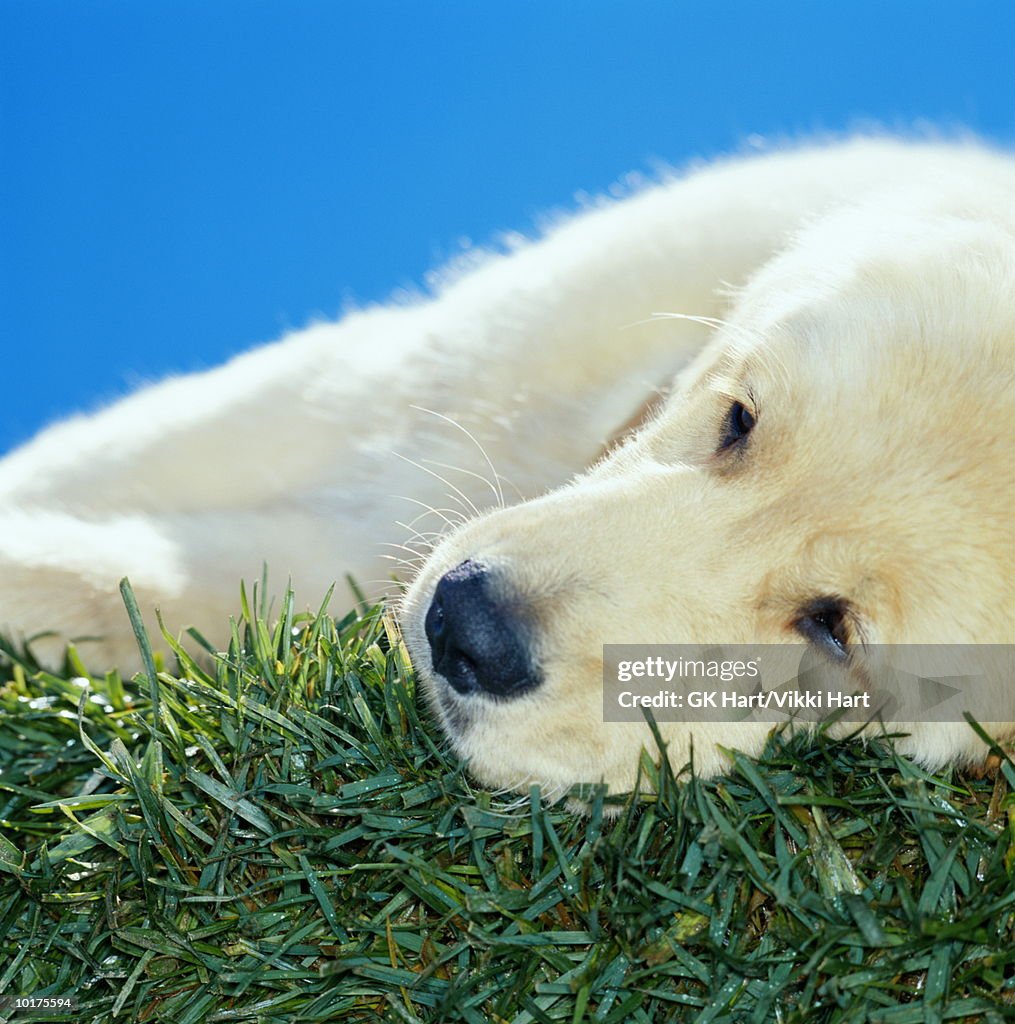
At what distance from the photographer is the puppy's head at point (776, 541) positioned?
1.74 meters

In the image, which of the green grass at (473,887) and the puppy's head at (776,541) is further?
the puppy's head at (776,541)

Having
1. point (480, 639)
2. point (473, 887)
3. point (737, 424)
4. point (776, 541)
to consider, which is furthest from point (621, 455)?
point (473, 887)

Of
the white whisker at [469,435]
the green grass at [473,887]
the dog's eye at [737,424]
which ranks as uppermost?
the white whisker at [469,435]

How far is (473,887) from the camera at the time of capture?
1.75 meters

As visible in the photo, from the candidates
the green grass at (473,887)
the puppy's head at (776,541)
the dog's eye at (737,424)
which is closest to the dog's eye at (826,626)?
the puppy's head at (776,541)

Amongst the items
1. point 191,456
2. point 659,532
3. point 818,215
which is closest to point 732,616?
point 659,532

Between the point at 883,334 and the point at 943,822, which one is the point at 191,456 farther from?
the point at 943,822

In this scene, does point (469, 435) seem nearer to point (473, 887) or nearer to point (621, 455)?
point (621, 455)

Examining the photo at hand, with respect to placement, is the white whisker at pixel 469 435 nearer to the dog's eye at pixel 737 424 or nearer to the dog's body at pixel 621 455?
the dog's body at pixel 621 455

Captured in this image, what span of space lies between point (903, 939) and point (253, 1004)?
0.89 m

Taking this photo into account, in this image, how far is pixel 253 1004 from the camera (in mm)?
1723

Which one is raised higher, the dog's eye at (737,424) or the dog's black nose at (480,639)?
the dog's eye at (737,424)

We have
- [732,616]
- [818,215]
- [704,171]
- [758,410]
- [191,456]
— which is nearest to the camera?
[732,616]

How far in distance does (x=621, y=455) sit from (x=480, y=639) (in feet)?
1.92
